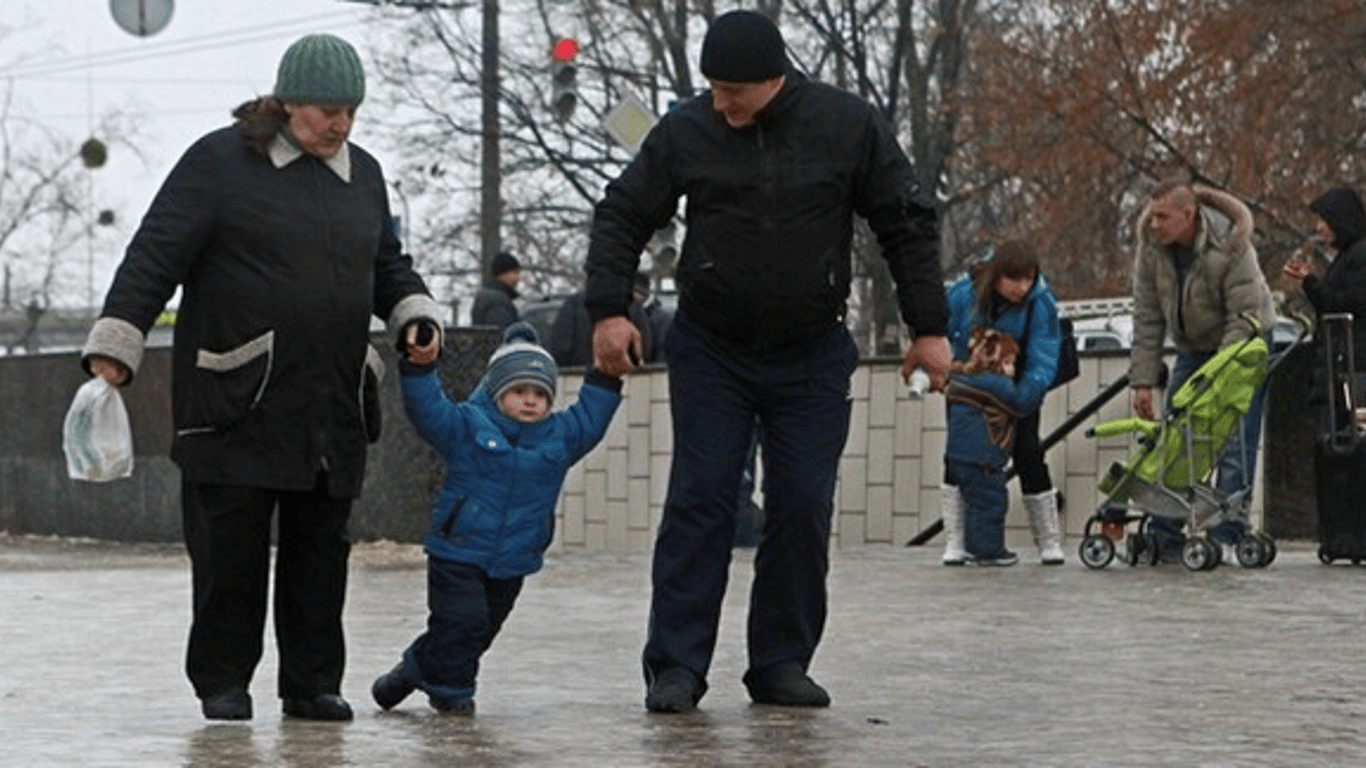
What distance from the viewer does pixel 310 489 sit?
8.51 metres

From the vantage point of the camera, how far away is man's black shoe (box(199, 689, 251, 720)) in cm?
851

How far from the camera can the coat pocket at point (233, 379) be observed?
842 cm

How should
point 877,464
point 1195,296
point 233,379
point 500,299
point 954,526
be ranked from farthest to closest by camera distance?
point 500,299 < point 877,464 < point 954,526 < point 1195,296 < point 233,379

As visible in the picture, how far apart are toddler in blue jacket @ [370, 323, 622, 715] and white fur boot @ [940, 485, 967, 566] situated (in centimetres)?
675

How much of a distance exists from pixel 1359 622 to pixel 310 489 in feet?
14.7

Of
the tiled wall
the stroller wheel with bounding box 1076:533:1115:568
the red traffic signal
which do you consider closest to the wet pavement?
the stroller wheel with bounding box 1076:533:1115:568

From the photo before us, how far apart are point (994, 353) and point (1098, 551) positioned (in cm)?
105

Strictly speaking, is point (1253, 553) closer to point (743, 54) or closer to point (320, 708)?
point (743, 54)

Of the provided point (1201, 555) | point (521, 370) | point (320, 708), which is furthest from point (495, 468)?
point (1201, 555)

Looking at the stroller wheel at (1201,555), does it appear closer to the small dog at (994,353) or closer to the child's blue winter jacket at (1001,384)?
the child's blue winter jacket at (1001,384)

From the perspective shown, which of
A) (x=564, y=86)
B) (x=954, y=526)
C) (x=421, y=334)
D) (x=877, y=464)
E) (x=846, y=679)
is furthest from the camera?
(x=564, y=86)

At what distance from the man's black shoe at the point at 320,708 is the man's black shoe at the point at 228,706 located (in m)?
0.12

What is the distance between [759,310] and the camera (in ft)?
29.1

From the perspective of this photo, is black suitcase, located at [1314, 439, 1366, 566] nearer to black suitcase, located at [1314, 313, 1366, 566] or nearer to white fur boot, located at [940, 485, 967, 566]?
black suitcase, located at [1314, 313, 1366, 566]
